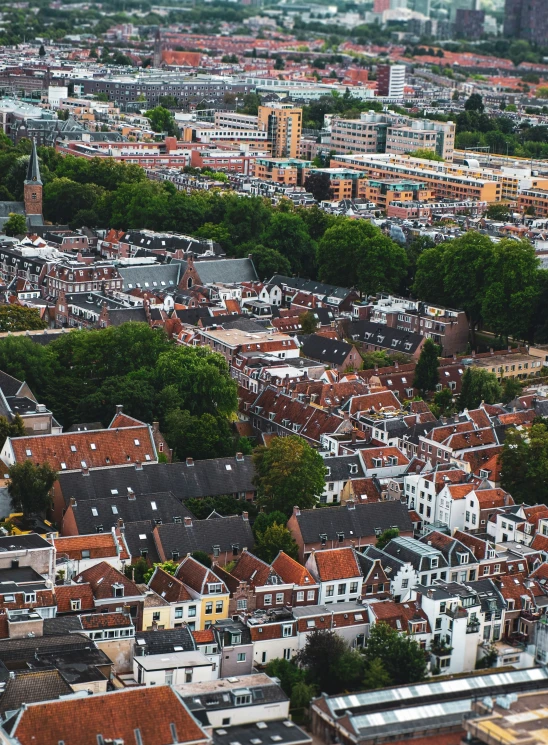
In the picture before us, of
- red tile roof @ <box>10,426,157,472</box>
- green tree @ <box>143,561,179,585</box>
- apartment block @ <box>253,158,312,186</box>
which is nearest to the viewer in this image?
green tree @ <box>143,561,179,585</box>

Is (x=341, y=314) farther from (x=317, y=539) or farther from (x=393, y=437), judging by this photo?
(x=317, y=539)

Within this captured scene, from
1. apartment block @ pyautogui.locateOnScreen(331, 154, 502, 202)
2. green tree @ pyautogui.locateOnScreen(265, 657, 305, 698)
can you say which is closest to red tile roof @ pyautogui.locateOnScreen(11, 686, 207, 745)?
green tree @ pyautogui.locateOnScreen(265, 657, 305, 698)

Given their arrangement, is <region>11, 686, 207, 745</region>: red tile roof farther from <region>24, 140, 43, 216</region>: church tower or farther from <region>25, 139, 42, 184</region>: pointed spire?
<region>25, 139, 42, 184</region>: pointed spire

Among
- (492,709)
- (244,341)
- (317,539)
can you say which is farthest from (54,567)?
(244,341)

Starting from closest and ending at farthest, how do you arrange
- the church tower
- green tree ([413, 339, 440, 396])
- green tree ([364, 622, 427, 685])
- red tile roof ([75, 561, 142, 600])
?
green tree ([364, 622, 427, 685]) < red tile roof ([75, 561, 142, 600]) < green tree ([413, 339, 440, 396]) < the church tower

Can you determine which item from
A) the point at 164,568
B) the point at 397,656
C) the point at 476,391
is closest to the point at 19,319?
the point at 476,391

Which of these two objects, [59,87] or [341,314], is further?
[59,87]
